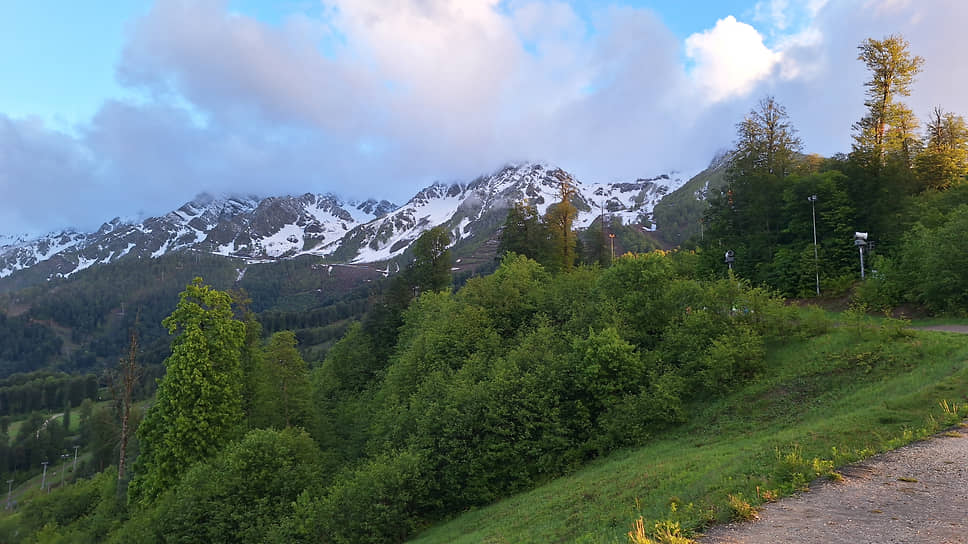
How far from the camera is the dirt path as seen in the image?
884 cm

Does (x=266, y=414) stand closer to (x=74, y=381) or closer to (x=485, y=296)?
(x=485, y=296)

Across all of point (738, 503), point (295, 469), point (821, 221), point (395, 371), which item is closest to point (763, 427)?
point (738, 503)

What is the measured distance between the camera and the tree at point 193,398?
1282 inches

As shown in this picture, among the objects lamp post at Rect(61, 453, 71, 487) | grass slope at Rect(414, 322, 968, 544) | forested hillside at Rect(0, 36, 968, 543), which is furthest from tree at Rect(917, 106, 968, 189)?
lamp post at Rect(61, 453, 71, 487)

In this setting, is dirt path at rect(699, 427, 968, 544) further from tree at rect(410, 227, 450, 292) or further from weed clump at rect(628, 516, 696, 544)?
tree at rect(410, 227, 450, 292)

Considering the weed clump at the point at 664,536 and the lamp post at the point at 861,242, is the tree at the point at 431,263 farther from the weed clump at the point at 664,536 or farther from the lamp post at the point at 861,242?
the weed clump at the point at 664,536

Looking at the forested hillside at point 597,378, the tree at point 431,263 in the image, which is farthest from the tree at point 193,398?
the tree at point 431,263

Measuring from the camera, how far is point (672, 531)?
9867 mm

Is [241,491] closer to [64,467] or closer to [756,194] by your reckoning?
[756,194]

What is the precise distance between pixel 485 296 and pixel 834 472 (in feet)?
111

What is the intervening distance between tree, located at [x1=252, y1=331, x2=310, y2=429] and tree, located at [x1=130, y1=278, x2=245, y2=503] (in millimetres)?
2174

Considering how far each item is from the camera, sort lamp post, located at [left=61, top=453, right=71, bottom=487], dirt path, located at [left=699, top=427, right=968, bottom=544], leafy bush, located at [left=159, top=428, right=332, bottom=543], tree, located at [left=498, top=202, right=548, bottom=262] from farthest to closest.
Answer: lamp post, located at [left=61, top=453, right=71, bottom=487] → tree, located at [left=498, top=202, right=548, bottom=262] → leafy bush, located at [left=159, top=428, right=332, bottom=543] → dirt path, located at [left=699, top=427, right=968, bottom=544]

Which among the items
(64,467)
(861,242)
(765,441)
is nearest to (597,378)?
(765,441)

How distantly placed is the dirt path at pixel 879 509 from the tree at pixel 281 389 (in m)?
35.7
